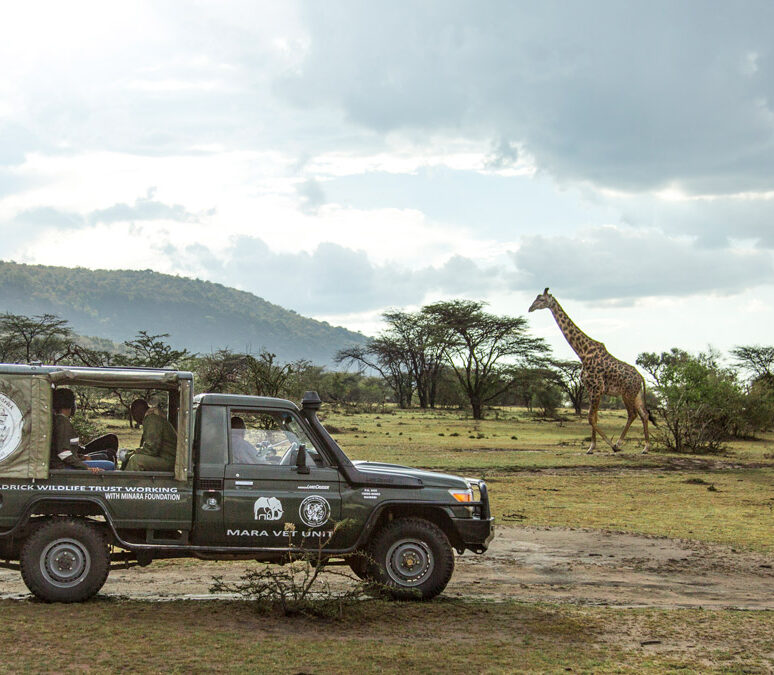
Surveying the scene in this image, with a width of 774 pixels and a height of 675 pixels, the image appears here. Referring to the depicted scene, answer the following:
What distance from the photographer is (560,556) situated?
12.0 meters

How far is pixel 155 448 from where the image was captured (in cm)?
905

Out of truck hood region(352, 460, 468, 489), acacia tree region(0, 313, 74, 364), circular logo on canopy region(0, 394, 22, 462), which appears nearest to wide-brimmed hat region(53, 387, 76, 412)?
circular logo on canopy region(0, 394, 22, 462)

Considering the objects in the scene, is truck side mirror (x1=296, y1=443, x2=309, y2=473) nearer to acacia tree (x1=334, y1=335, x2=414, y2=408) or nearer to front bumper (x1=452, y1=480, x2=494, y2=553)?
front bumper (x1=452, y1=480, x2=494, y2=553)

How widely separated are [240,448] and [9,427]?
6.87 feet

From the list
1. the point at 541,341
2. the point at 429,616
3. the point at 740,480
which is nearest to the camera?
the point at 429,616

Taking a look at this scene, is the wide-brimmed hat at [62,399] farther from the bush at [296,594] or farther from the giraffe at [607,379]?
the giraffe at [607,379]

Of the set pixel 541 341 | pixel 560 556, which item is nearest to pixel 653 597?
pixel 560 556

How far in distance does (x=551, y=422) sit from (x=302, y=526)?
4926cm

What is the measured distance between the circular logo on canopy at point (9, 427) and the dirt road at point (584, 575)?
1544 millimetres

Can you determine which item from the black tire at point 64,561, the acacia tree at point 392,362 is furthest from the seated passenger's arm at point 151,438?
the acacia tree at point 392,362

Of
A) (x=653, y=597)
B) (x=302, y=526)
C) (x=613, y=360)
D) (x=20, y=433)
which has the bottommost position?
(x=653, y=597)

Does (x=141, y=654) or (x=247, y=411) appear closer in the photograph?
(x=141, y=654)

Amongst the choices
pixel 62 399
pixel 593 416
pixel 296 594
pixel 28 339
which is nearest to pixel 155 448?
Result: pixel 62 399

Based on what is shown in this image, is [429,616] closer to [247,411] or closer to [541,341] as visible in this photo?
[247,411]
